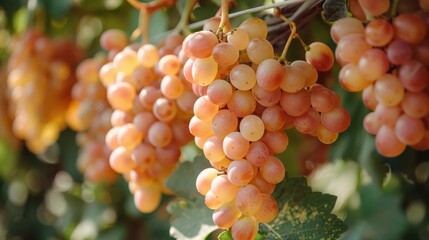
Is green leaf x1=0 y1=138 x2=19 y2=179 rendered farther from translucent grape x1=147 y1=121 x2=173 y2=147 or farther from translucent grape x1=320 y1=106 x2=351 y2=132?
translucent grape x1=320 y1=106 x2=351 y2=132

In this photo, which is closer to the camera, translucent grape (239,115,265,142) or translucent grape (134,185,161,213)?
translucent grape (239,115,265,142)

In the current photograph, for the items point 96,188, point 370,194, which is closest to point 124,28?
point 96,188

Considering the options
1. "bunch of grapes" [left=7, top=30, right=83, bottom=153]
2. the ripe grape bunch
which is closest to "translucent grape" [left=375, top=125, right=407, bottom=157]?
the ripe grape bunch

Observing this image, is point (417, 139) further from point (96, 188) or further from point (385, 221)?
point (96, 188)

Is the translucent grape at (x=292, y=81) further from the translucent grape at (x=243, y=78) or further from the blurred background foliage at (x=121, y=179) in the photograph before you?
the blurred background foliage at (x=121, y=179)

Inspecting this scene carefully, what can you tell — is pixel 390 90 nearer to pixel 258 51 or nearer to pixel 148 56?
pixel 258 51

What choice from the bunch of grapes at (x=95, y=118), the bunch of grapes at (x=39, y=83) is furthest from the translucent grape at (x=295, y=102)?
the bunch of grapes at (x=39, y=83)
